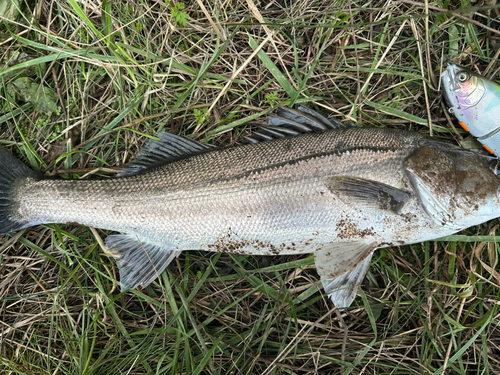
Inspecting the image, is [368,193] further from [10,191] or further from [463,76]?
[10,191]

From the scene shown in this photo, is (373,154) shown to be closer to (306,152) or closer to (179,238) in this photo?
(306,152)

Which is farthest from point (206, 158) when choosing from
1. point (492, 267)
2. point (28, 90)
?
point (492, 267)

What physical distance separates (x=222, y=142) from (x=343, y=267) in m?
1.53

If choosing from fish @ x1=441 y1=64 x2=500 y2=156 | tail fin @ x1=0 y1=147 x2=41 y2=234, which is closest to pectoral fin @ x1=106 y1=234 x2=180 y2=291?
tail fin @ x1=0 y1=147 x2=41 y2=234

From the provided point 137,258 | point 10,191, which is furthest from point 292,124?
point 10,191

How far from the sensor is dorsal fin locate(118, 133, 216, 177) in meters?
A: 2.91

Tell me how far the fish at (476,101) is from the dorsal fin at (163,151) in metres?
2.11

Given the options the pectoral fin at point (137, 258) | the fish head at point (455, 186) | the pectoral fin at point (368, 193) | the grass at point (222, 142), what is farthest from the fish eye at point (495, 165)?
the pectoral fin at point (137, 258)

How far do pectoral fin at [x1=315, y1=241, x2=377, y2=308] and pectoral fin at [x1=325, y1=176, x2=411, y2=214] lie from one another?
1.13 feet

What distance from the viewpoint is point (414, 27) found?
3.04m

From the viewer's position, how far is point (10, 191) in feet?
9.50

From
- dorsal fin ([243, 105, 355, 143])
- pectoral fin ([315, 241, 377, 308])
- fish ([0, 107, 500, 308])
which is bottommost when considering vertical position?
pectoral fin ([315, 241, 377, 308])

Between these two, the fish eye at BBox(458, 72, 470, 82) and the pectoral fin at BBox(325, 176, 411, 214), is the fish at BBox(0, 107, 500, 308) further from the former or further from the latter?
the fish eye at BBox(458, 72, 470, 82)

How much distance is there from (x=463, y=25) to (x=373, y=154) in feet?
5.32
